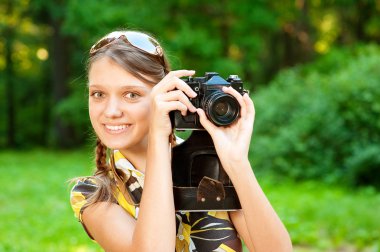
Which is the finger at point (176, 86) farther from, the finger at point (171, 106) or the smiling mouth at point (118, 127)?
the smiling mouth at point (118, 127)

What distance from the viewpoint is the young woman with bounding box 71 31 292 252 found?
75.9 inches

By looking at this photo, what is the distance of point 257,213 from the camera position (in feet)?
6.37

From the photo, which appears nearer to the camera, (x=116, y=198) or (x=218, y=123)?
(x=218, y=123)

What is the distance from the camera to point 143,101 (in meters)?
2.10

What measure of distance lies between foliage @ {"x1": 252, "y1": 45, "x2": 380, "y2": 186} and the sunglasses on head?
7.33m

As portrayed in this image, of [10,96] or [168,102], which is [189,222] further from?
[10,96]

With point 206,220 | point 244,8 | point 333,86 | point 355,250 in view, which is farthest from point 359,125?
point 244,8

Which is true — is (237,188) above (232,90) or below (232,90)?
below

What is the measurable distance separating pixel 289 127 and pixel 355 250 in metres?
5.07

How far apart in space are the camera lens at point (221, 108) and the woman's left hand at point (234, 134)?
0.01 metres

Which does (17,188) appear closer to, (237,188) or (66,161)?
(66,161)

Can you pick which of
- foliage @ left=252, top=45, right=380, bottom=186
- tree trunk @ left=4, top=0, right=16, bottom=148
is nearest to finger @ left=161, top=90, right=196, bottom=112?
foliage @ left=252, top=45, right=380, bottom=186

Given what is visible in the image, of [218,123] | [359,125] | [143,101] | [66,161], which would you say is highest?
[66,161]

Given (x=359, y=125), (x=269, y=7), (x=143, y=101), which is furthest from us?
(x=269, y=7)
